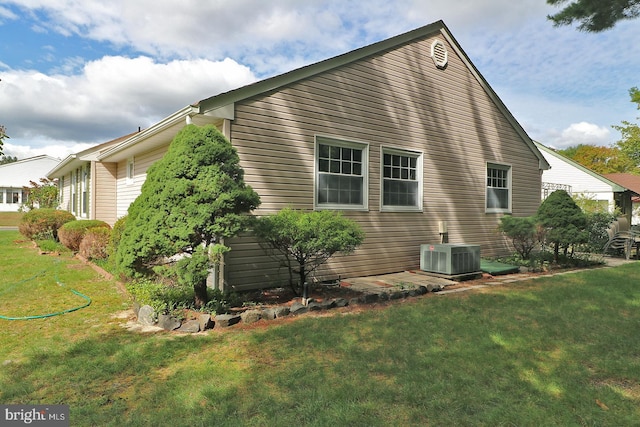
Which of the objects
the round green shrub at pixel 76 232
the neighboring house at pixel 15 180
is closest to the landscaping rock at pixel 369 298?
the round green shrub at pixel 76 232

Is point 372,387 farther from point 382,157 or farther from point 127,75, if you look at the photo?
point 127,75

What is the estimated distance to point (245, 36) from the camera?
35.5ft

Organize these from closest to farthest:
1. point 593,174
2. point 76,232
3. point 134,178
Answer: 1. point 76,232
2. point 134,178
3. point 593,174

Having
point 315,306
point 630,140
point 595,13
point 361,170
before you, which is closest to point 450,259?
point 361,170

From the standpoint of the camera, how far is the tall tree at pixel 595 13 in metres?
5.99

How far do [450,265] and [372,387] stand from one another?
537cm

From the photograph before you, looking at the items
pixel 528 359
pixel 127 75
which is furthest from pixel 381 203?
pixel 127 75

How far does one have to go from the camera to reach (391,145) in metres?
8.28

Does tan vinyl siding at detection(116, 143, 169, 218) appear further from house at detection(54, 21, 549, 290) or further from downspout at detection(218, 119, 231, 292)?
downspout at detection(218, 119, 231, 292)

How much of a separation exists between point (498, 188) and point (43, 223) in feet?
50.8

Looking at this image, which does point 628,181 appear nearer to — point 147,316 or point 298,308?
point 298,308

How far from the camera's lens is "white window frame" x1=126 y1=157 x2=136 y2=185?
11001 mm

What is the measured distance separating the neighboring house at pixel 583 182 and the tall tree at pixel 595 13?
15.2 m

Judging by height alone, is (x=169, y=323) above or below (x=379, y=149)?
below
